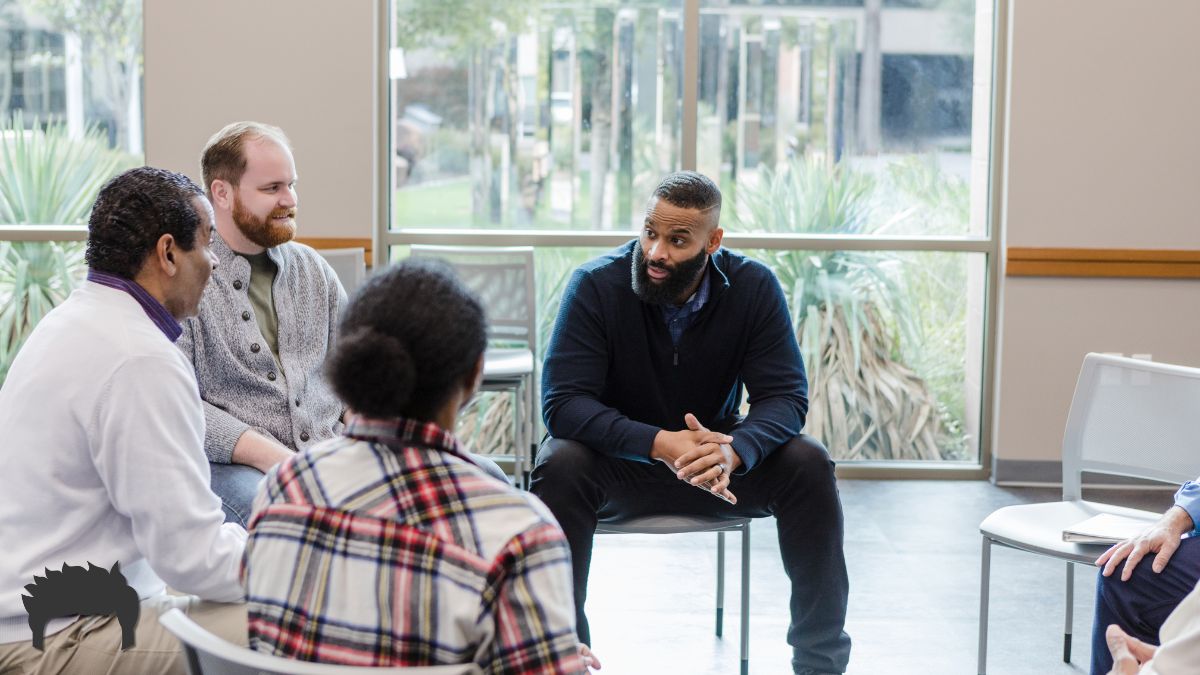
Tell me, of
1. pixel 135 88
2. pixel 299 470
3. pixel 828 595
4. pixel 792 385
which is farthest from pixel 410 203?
pixel 299 470

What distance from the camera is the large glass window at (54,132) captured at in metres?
5.17

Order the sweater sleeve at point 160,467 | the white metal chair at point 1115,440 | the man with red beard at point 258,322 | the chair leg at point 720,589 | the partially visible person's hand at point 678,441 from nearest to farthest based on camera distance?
the sweater sleeve at point 160,467, the man with red beard at point 258,322, the partially visible person's hand at point 678,441, the white metal chair at point 1115,440, the chair leg at point 720,589

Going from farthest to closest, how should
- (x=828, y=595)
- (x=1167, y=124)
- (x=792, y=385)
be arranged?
(x=1167, y=124)
(x=792, y=385)
(x=828, y=595)

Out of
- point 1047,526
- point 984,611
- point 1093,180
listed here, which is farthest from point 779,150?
point 984,611

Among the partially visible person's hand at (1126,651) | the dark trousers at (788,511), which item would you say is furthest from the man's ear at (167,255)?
the partially visible person's hand at (1126,651)

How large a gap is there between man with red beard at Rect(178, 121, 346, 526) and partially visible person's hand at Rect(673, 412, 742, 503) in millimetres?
745

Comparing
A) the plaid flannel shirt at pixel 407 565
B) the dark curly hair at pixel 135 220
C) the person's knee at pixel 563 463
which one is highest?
the dark curly hair at pixel 135 220

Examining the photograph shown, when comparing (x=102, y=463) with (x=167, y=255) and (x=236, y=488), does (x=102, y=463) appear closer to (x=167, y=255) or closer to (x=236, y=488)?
(x=167, y=255)

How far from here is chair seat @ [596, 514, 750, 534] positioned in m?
2.85

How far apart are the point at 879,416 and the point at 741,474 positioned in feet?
7.98

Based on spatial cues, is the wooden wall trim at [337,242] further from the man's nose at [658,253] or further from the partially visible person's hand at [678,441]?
the partially visible person's hand at [678,441]

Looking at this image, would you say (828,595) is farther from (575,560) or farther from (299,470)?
(299,470)

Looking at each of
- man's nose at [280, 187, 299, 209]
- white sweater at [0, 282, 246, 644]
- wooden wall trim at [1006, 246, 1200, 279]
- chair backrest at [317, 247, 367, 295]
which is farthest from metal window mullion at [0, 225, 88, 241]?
wooden wall trim at [1006, 246, 1200, 279]

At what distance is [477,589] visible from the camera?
4.46ft
